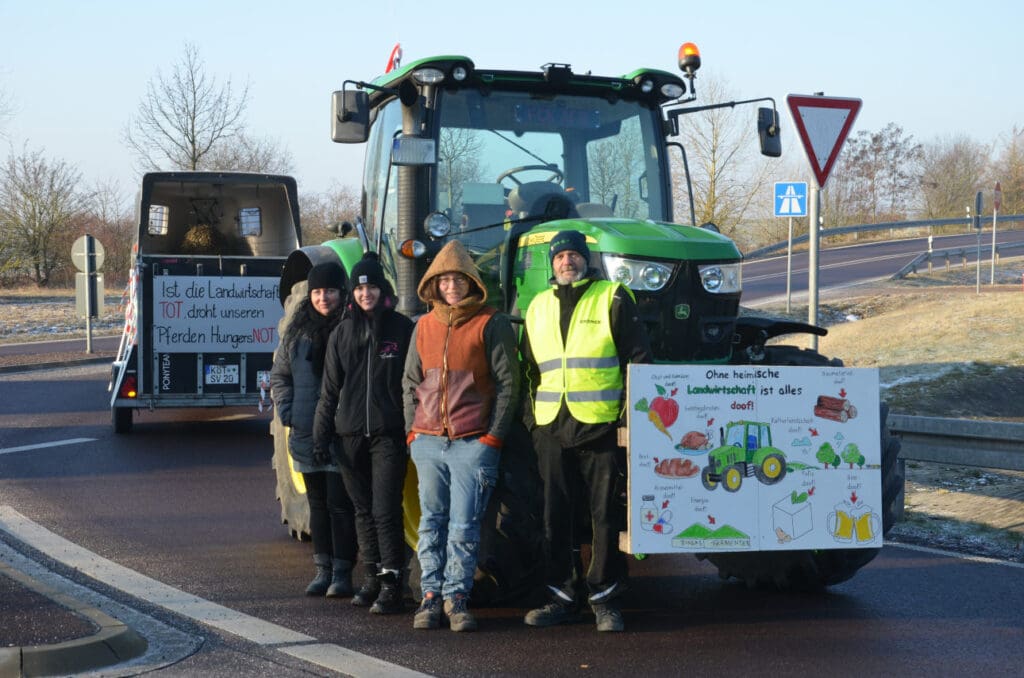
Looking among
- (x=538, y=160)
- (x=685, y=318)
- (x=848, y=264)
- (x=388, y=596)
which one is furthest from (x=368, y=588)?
(x=848, y=264)

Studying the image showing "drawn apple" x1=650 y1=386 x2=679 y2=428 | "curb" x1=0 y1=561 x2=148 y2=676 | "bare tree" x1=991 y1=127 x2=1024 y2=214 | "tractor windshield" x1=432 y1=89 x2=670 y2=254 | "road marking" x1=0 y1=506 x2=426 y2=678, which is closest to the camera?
"curb" x1=0 y1=561 x2=148 y2=676

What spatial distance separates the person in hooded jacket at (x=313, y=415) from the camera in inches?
267

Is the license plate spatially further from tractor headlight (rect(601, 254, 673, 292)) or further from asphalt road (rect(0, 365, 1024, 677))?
tractor headlight (rect(601, 254, 673, 292))

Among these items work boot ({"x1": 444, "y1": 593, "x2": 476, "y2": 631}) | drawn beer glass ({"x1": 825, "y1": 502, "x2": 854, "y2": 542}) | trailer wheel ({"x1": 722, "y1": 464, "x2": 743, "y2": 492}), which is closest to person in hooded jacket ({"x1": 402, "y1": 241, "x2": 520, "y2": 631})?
work boot ({"x1": 444, "y1": 593, "x2": 476, "y2": 631})

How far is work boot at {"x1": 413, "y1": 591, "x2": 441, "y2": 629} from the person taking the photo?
239 inches

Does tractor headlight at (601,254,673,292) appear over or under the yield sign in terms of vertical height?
under

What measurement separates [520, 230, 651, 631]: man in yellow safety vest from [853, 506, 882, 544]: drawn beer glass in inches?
45.2

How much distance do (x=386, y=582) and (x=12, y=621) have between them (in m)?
1.78

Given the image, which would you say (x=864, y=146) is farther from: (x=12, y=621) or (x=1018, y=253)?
(x=12, y=621)

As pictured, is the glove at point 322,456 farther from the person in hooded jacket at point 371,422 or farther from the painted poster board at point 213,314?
the painted poster board at point 213,314

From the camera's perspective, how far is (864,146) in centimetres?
6175

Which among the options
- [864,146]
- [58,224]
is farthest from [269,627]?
[864,146]

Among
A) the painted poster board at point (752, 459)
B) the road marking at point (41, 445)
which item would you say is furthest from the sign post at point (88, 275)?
the painted poster board at point (752, 459)

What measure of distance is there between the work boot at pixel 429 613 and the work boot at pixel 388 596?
0.76ft
